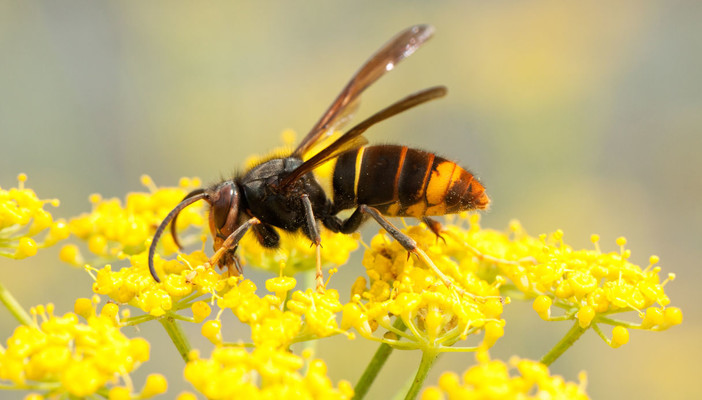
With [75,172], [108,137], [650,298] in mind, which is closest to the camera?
[650,298]

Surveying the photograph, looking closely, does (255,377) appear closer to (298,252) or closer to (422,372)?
(422,372)

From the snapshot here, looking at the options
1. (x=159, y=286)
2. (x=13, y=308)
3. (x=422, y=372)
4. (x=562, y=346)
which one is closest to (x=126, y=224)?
(x=13, y=308)

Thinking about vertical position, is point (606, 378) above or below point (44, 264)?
below

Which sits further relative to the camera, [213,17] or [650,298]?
[213,17]

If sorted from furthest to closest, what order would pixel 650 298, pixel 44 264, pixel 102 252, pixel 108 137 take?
pixel 108 137 < pixel 44 264 < pixel 102 252 < pixel 650 298

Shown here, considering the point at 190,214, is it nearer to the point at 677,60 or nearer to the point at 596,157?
the point at 596,157

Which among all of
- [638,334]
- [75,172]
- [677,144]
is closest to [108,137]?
[75,172]

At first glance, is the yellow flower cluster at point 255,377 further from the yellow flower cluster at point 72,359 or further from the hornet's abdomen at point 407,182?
the hornet's abdomen at point 407,182
